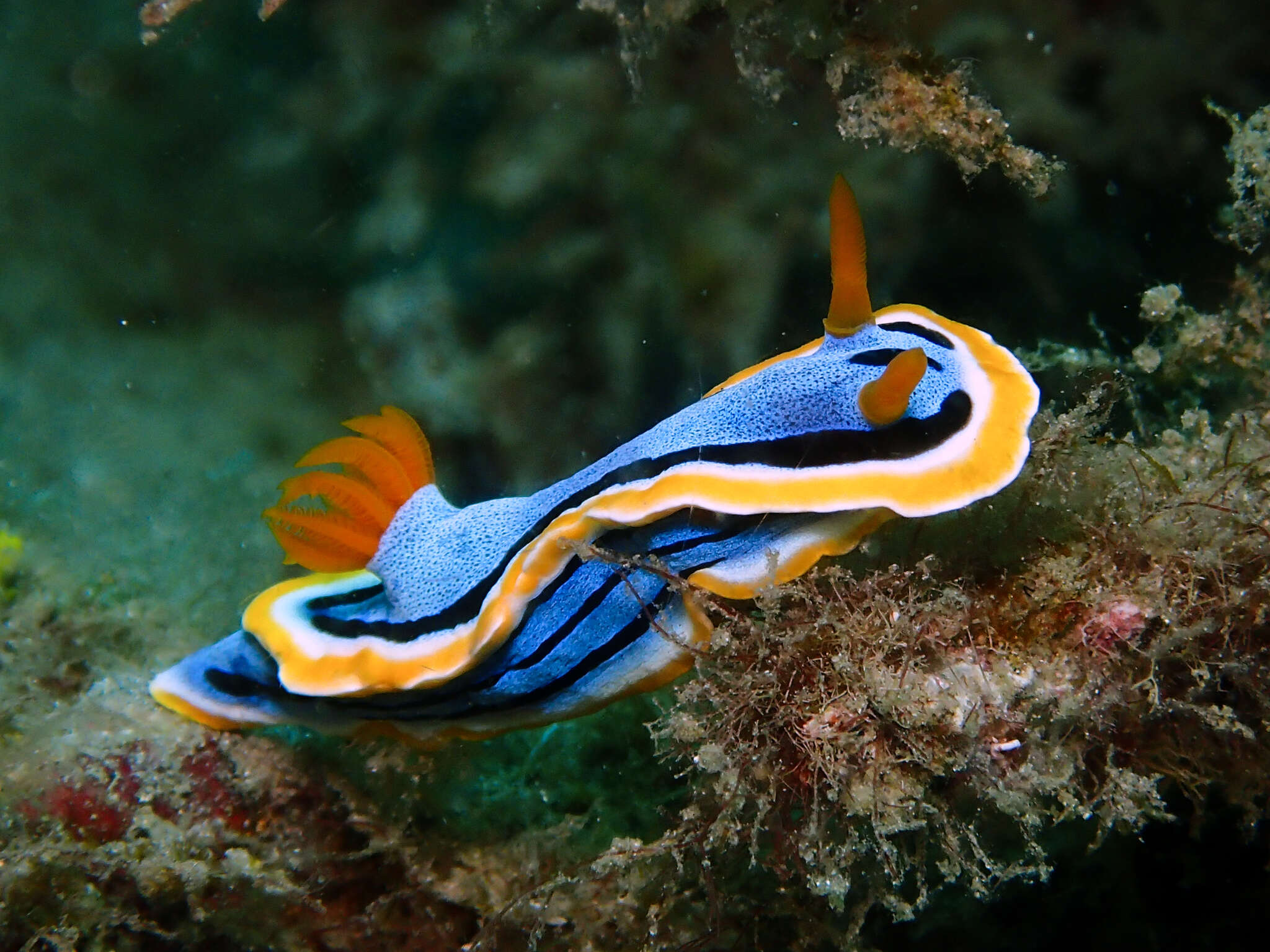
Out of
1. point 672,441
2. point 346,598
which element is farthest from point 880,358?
point 346,598

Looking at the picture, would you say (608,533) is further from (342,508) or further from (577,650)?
(342,508)

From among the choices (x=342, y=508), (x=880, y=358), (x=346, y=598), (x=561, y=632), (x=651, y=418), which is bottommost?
(x=651, y=418)

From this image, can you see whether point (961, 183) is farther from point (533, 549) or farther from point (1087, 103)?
point (533, 549)

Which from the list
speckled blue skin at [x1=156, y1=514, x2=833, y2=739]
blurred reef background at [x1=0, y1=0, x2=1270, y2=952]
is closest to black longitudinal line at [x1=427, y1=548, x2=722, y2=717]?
speckled blue skin at [x1=156, y1=514, x2=833, y2=739]

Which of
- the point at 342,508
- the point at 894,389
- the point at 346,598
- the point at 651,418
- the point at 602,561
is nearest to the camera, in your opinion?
the point at 894,389

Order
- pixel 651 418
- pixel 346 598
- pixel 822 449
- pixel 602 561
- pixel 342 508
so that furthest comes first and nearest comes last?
pixel 651 418 < pixel 346 598 < pixel 342 508 < pixel 602 561 < pixel 822 449

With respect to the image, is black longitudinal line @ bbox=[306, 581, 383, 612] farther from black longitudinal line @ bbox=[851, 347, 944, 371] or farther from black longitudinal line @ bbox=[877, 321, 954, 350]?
black longitudinal line @ bbox=[877, 321, 954, 350]
